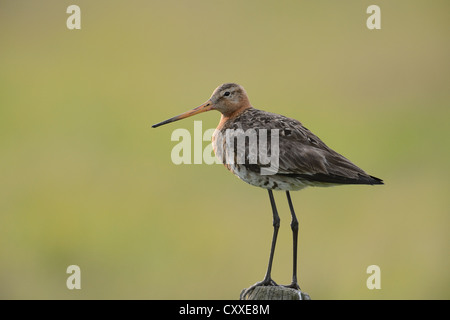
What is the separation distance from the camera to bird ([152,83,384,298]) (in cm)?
758

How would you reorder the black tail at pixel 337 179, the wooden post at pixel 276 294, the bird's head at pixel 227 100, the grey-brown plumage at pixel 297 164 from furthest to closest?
the bird's head at pixel 227 100 → the grey-brown plumage at pixel 297 164 → the black tail at pixel 337 179 → the wooden post at pixel 276 294

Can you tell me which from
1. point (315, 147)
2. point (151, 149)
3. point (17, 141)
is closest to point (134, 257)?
point (151, 149)

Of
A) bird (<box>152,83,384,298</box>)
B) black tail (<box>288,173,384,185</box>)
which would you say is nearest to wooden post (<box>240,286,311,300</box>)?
bird (<box>152,83,384,298</box>)

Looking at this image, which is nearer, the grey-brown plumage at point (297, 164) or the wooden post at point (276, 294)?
the wooden post at point (276, 294)

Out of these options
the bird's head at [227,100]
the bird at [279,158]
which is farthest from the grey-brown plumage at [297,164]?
the bird's head at [227,100]

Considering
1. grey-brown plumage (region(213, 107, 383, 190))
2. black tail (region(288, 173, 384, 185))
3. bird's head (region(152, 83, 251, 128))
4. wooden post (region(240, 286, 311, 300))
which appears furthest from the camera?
bird's head (region(152, 83, 251, 128))

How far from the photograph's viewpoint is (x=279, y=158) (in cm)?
779

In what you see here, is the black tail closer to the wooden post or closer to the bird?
the bird

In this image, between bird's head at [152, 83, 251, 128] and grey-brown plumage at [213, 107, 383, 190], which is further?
bird's head at [152, 83, 251, 128]

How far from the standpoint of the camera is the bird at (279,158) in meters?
7.58

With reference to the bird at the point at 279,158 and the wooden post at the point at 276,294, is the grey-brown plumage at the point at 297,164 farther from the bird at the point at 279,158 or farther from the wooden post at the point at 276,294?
the wooden post at the point at 276,294

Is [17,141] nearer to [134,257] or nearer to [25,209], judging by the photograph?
[25,209]

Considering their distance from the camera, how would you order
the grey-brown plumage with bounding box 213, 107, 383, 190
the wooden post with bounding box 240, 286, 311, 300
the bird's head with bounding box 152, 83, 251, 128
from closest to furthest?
the wooden post with bounding box 240, 286, 311, 300
the grey-brown plumage with bounding box 213, 107, 383, 190
the bird's head with bounding box 152, 83, 251, 128

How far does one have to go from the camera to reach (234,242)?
1639 centimetres
